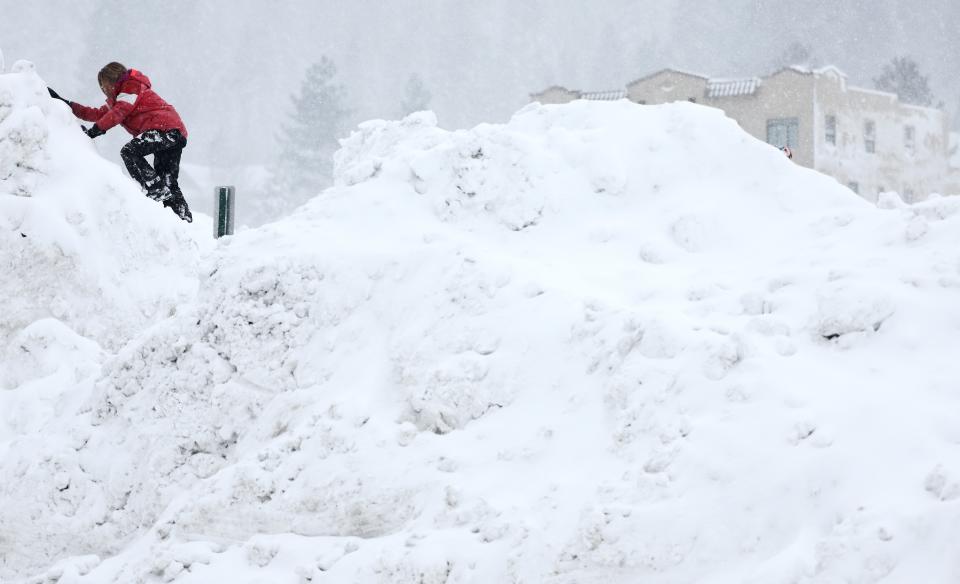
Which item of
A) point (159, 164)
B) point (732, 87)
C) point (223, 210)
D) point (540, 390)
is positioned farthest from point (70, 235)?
point (732, 87)

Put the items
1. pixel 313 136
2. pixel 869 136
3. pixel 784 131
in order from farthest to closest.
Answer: pixel 313 136 → pixel 869 136 → pixel 784 131

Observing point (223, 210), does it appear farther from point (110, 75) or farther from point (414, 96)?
point (414, 96)

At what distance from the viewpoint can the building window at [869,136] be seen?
148 feet

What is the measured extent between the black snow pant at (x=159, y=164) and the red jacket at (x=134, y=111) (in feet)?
0.31

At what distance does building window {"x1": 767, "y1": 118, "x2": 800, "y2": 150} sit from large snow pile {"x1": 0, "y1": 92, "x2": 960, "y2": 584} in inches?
1492

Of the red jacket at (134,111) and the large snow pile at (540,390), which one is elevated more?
the red jacket at (134,111)

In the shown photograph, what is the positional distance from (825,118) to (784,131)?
1.83m

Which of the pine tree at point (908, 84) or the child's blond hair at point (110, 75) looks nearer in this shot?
the child's blond hair at point (110, 75)

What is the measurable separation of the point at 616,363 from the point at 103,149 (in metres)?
76.3

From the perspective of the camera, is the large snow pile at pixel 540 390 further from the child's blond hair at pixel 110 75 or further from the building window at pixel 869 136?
the building window at pixel 869 136

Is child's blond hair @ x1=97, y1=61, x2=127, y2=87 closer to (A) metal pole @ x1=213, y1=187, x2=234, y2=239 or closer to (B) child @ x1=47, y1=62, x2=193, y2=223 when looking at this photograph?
(B) child @ x1=47, y1=62, x2=193, y2=223

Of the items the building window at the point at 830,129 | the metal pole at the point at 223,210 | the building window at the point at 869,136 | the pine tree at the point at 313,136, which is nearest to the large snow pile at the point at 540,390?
the metal pole at the point at 223,210

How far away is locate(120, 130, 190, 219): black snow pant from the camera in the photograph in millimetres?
9336

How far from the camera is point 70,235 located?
786 centimetres
